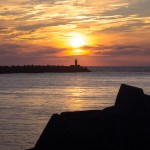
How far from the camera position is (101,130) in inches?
282

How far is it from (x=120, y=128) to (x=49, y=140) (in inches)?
52.1

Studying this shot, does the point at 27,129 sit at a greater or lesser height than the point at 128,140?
lesser

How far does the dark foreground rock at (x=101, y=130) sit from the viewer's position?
21.4ft

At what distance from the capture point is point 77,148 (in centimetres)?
649

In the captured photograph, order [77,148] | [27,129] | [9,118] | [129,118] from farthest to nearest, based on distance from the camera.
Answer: [9,118] < [27,129] < [129,118] < [77,148]

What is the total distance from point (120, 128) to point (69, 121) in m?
0.94

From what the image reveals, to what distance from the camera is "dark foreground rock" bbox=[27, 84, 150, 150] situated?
21.4 feet

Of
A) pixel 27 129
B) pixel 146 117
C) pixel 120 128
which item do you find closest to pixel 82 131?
pixel 120 128

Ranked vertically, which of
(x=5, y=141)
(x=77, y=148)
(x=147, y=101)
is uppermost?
(x=147, y=101)

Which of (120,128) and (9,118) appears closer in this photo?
(120,128)

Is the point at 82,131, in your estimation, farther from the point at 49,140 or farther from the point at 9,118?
the point at 9,118

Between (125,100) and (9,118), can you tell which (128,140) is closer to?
(125,100)

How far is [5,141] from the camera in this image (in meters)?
17.6

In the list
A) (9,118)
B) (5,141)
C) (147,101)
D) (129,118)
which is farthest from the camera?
(9,118)
